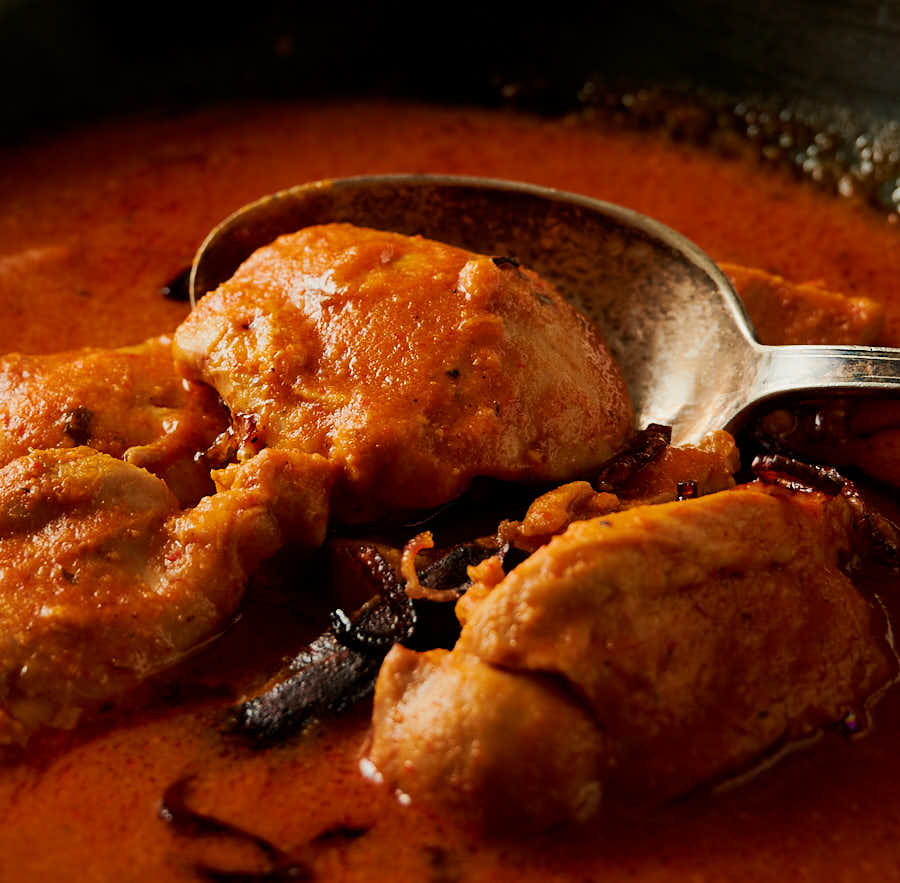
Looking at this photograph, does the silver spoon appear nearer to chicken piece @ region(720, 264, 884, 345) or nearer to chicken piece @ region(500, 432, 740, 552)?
chicken piece @ region(720, 264, 884, 345)

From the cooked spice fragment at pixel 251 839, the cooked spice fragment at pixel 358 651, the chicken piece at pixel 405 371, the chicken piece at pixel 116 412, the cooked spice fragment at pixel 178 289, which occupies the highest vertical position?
the chicken piece at pixel 405 371

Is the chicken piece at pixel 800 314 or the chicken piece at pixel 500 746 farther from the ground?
the chicken piece at pixel 800 314

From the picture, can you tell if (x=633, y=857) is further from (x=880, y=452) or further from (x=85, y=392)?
(x=85, y=392)

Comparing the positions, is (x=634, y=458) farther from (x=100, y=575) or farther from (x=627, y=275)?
(x=100, y=575)

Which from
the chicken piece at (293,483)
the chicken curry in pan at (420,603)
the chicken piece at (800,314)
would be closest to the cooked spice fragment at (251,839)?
the chicken curry in pan at (420,603)

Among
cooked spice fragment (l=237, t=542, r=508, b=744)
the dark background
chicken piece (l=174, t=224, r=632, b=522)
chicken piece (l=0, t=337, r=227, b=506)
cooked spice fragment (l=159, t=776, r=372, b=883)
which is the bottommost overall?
cooked spice fragment (l=159, t=776, r=372, b=883)

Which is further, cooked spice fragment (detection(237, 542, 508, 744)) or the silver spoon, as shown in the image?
the silver spoon

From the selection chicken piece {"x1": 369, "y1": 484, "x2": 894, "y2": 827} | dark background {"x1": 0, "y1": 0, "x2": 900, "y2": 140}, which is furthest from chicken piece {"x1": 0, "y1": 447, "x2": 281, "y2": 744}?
dark background {"x1": 0, "y1": 0, "x2": 900, "y2": 140}

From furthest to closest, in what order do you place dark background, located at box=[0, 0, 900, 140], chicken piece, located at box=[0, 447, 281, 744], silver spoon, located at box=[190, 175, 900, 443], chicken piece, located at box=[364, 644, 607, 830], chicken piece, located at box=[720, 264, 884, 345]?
dark background, located at box=[0, 0, 900, 140]
chicken piece, located at box=[720, 264, 884, 345]
silver spoon, located at box=[190, 175, 900, 443]
chicken piece, located at box=[0, 447, 281, 744]
chicken piece, located at box=[364, 644, 607, 830]

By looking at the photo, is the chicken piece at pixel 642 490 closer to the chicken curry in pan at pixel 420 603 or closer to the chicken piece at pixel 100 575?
the chicken curry in pan at pixel 420 603
